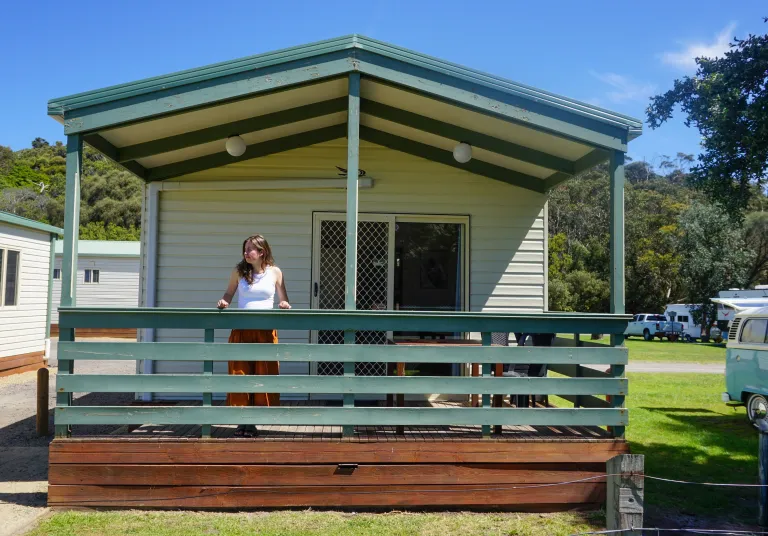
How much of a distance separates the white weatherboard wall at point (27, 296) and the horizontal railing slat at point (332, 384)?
859 cm

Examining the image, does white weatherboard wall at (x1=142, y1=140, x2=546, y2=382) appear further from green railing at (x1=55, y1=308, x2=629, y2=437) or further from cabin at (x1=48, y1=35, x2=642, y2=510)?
green railing at (x1=55, y1=308, x2=629, y2=437)

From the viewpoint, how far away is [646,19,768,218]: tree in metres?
6.66

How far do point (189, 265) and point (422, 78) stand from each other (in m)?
3.44

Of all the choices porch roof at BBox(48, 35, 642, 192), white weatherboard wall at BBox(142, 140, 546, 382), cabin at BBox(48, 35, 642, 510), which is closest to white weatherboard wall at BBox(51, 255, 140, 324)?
white weatherboard wall at BBox(142, 140, 546, 382)

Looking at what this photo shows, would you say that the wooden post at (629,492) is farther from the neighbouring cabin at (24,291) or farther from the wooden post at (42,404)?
the neighbouring cabin at (24,291)

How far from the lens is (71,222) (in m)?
4.56

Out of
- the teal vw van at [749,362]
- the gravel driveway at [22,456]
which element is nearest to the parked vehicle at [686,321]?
the teal vw van at [749,362]

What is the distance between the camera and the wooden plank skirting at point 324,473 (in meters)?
4.43

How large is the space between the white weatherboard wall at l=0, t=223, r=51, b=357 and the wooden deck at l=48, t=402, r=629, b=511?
8.55m

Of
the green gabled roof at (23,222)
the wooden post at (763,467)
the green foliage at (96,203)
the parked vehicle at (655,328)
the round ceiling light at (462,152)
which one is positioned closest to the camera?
the wooden post at (763,467)

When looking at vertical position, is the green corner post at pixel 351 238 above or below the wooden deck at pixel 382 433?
above

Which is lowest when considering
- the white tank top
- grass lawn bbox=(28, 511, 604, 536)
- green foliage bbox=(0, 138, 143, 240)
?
grass lawn bbox=(28, 511, 604, 536)

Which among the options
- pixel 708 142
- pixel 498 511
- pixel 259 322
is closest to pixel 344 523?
pixel 498 511

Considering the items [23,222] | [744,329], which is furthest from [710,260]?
[23,222]
